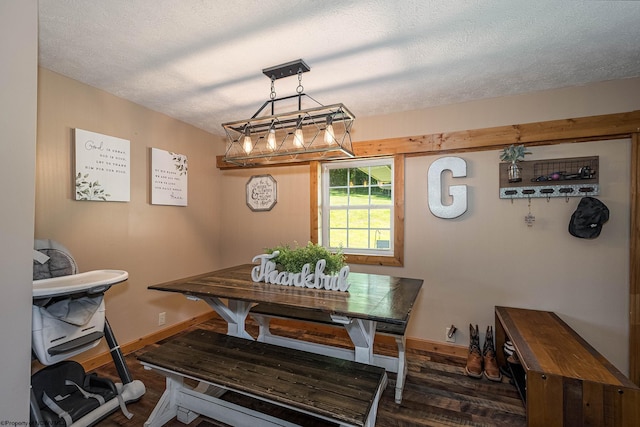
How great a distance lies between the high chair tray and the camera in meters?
1.55

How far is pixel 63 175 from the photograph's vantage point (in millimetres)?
2363

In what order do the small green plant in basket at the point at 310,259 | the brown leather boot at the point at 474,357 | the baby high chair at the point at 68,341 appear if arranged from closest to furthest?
the baby high chair at the point at 68,341 < the small green plant in basket at the point at 310,259 < the brown leather boot at the point at 474,357

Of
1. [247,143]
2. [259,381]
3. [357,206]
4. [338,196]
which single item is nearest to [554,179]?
[357,206]

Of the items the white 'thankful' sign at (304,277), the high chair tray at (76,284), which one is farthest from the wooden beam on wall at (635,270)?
the high chair tray at (76,284)

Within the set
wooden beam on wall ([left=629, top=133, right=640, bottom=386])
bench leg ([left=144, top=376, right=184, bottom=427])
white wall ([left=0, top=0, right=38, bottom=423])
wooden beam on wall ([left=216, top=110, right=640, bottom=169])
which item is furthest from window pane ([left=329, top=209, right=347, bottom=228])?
white wall ([left=0, top=0, right=38, bottom=423])

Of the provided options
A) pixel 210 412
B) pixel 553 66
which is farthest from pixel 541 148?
pixel 210 412

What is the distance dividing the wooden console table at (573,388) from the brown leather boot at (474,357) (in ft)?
2.30

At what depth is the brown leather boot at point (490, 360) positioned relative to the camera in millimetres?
2381

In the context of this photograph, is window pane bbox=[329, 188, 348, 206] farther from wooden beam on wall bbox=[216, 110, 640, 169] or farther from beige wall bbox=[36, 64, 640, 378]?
wooden beam on wall bbox=[216, 110, 640, 169]

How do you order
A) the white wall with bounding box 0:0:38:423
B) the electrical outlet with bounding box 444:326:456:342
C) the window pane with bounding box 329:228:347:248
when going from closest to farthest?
the white wall with bounding box 0:0:38:423 < the electrical outlet with bounding box 444:326:456:342 < the window pane with bounding box 329:228:347:248

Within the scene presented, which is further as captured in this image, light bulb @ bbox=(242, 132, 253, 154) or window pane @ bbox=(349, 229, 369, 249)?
window pane @ bbox=(349, 229, 369, 249)

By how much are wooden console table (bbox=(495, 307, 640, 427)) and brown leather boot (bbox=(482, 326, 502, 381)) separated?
660 millimetres

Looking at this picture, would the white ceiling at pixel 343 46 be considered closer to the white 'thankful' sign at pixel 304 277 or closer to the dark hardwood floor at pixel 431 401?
the white 'thankful' sign at pixel 304 277

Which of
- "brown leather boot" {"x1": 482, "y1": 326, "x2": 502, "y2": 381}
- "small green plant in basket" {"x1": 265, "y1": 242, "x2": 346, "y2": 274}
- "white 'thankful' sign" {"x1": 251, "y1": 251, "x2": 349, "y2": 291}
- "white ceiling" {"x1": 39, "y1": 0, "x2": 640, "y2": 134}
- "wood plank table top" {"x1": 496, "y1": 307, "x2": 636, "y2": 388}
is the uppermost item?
"white ceiling" {"x1": 39, "y1": 0, "x2": 640, "y2": 134}
